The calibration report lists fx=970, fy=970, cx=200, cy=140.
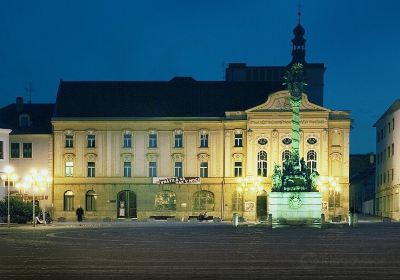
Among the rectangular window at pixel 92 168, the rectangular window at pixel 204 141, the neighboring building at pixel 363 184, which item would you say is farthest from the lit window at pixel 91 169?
the neighboring building at pixel 363 184

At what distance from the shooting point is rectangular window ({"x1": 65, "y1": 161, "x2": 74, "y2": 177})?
107 m

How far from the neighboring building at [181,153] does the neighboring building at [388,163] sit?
6.04 m

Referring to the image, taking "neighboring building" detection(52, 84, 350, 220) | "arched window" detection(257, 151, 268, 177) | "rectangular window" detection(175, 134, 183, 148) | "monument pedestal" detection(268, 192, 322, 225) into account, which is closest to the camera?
"monument pedestal" detection(268, 192, 322, 225)

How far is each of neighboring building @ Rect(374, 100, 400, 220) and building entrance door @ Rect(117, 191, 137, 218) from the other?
1126 inches

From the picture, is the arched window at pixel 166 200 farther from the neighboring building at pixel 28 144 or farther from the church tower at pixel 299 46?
the church tower at pixel 299 46

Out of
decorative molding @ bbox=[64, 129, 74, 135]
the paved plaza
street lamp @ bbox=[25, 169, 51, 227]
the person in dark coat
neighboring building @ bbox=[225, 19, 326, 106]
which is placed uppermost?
neighboring building @ bbox=[225, 19, 326, 106]

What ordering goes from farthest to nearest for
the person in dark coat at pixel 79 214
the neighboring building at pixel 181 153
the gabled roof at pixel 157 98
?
the gabled roof at pixel 157 98, the neighboring building at pixel 181 153, the person in dark coat at pixel 79 214

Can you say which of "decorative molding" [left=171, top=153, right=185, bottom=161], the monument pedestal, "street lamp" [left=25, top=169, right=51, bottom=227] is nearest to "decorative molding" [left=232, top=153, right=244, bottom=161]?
"decorative molding" [left=171, top=153, right=185, bottom=161]

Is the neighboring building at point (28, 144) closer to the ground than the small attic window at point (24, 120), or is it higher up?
closer to the ground

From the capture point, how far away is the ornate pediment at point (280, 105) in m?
105

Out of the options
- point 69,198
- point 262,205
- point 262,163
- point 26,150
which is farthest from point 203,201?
point 26,150

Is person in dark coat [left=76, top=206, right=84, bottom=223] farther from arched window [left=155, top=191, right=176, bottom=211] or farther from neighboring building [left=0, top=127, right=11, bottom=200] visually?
arched window [left=155, top=191, right=176, bottom=211]

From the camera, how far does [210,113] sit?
109 metres

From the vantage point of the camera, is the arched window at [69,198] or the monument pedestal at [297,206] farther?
the arched window at [69,198]
